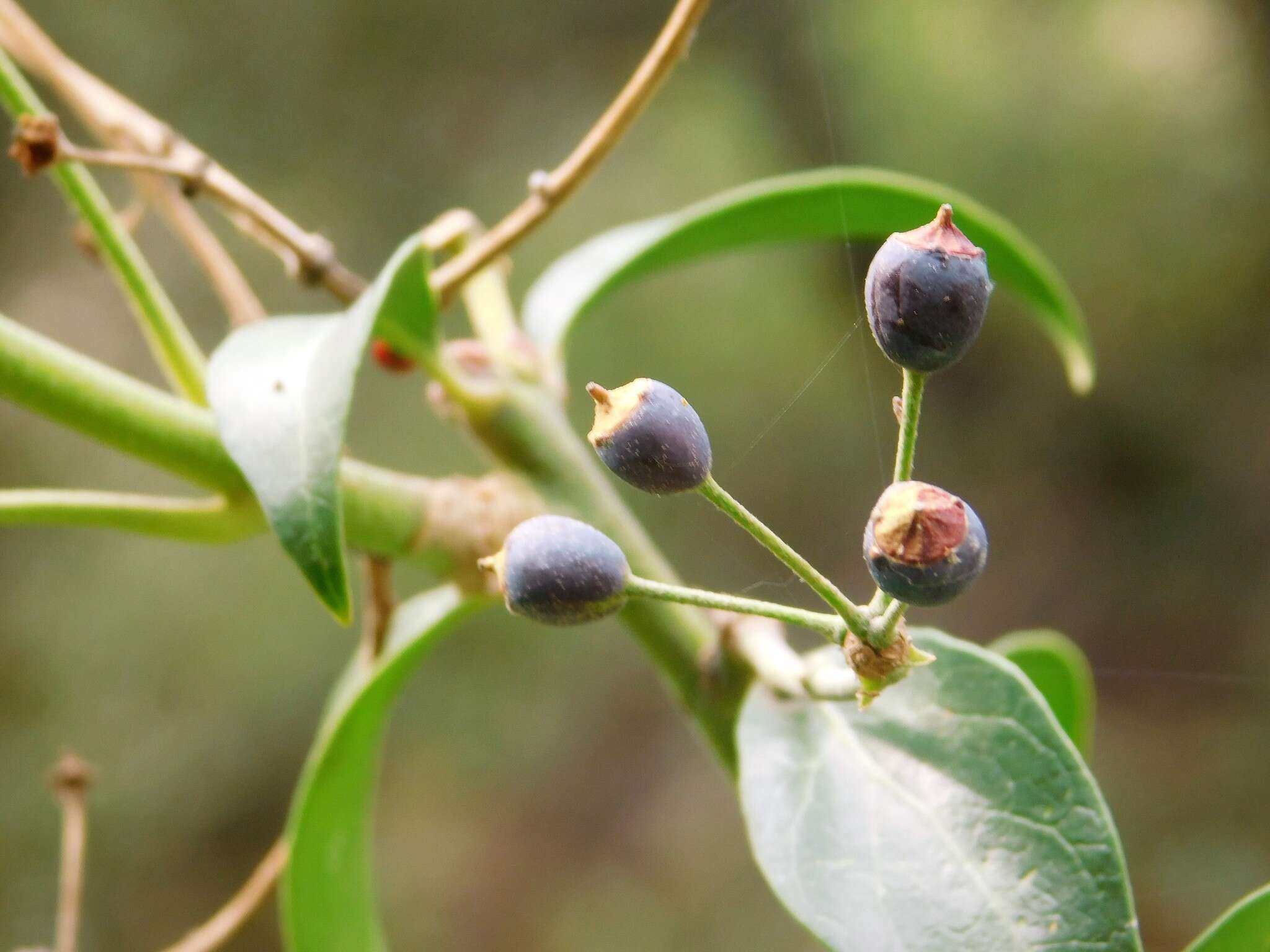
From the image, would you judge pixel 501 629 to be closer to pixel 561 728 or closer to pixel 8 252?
pixel 561 728

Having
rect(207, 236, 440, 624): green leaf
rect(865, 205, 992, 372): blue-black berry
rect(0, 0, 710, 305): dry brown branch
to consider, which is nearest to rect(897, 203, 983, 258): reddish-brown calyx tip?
rect(865, 205, 992, 372): blue-black berry

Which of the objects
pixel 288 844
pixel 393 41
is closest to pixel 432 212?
pixel 393 41

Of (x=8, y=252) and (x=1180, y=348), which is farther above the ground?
(x=8, y=252)

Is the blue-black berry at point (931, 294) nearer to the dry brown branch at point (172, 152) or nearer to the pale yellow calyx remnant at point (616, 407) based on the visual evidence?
the pale yellow calyx remnant at point (616, 407)

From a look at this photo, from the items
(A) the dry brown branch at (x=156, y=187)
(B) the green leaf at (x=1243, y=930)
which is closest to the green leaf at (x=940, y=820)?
(B) the green leaf at (x=1243, y=930)

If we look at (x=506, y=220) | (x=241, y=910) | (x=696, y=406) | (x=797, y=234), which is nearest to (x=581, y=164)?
(x=506, y=220)

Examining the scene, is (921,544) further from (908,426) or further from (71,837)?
(71,837)
